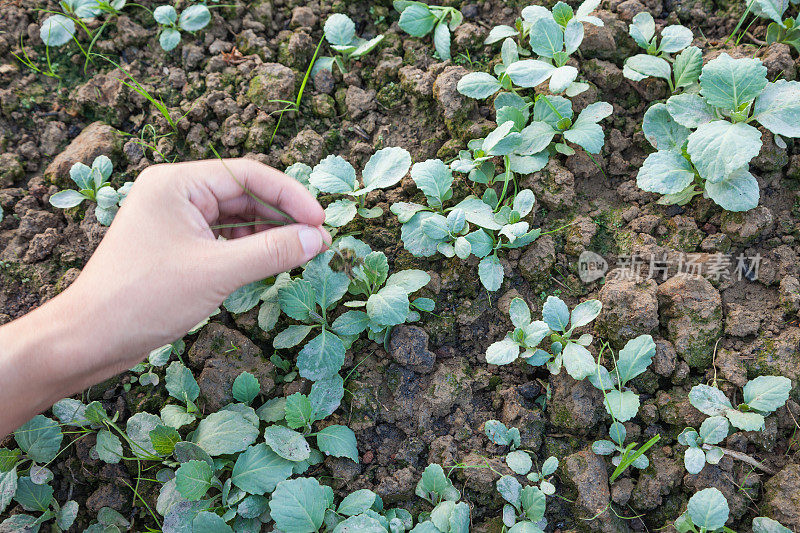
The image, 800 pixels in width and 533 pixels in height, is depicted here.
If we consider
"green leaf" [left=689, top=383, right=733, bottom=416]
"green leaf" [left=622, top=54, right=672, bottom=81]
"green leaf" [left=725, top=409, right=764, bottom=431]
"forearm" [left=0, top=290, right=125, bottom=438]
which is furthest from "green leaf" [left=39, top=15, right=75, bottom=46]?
"green leaf" [left=725, top=409, right=764, bottom=431]

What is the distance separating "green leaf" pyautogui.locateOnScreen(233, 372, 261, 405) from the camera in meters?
1.91

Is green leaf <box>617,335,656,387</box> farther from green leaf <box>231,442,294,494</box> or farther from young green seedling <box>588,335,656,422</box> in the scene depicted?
green leaf <box>231,442,294,494</box>

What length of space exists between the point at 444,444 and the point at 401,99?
149 cm

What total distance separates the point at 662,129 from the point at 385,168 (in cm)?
111

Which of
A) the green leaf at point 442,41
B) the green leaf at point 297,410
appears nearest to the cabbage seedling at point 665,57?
the green leaf at point 442,41

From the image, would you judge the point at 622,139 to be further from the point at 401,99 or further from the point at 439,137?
the point at 401,99

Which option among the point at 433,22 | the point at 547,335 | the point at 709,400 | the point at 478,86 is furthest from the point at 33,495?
the point at 433,22

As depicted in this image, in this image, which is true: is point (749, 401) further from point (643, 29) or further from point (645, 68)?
point (643, 29)

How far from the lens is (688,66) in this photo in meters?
2.14

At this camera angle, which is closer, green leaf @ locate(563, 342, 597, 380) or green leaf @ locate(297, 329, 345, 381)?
green leaf @ locate(563, 342, 597, 380)

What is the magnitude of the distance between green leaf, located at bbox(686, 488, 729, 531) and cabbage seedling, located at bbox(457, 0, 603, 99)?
1.48 m

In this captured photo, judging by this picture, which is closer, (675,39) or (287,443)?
(287,443)

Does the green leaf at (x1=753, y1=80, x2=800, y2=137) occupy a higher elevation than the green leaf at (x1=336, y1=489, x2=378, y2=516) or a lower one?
higher

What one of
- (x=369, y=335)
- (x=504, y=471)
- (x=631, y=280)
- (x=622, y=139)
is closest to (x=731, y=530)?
(x=504, y=471)
